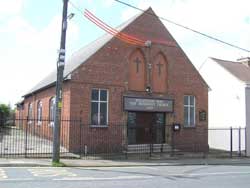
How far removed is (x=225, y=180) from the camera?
1463 cm

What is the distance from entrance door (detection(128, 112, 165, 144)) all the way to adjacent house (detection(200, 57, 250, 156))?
5971mm

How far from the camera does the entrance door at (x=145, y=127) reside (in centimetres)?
2682

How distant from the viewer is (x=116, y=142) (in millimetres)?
25656

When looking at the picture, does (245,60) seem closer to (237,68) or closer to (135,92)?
(237,68)

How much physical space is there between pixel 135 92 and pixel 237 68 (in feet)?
39.6

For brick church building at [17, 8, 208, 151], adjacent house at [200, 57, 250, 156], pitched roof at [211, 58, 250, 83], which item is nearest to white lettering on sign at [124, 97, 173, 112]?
brick church building at [17, 8, 208, 151]

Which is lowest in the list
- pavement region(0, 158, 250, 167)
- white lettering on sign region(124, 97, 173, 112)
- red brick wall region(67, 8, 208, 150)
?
pavement region(0, 158, 250, 167)

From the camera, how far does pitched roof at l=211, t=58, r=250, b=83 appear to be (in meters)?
32.8

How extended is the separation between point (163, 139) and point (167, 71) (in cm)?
436

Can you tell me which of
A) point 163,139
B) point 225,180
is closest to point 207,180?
point 225,180

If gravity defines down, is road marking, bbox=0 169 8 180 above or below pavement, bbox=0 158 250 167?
above

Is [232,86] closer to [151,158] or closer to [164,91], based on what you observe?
[164,91]

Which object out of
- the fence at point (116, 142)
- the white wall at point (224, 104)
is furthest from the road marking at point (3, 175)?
the white wall at point (224, 104)

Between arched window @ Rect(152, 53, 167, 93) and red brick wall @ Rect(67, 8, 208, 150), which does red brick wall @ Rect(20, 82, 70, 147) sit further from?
arched window @ Rect(152, 53, 167, 93)
